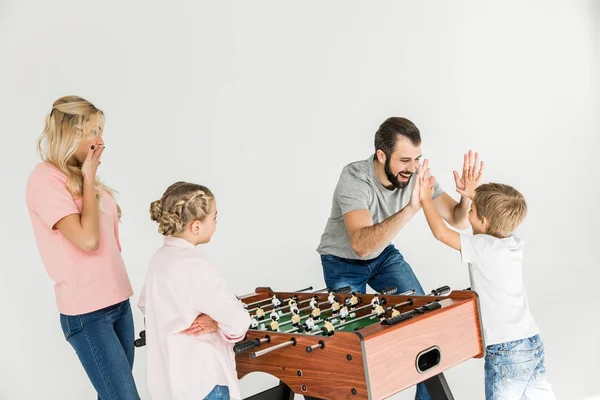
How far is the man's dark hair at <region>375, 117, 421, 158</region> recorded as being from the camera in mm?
3717

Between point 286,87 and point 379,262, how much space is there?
2.29 metres

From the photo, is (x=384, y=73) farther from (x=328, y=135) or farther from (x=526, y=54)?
(x=526, y=54)

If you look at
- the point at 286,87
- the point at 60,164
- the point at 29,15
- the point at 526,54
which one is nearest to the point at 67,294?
the point at 60,164

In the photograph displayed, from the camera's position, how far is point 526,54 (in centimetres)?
718

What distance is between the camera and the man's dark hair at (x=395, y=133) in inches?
146

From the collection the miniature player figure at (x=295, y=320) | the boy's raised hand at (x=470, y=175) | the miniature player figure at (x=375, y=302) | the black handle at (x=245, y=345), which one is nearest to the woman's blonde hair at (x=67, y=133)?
the black handle at (x=245, y=345)

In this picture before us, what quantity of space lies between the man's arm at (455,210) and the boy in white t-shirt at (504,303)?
775mm

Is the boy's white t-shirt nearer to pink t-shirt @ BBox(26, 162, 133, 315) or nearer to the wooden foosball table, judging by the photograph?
the wooden foosball table

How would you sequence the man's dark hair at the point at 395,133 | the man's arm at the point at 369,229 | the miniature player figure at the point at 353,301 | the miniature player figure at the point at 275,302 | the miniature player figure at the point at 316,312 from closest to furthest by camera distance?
the miniature player figure at the point at 316,312 → the miniature player figure at the point at 353,301 → the miniature player figure at the point at 275,302 → the man's arm at the point at 369,229 → the man's dark hair at the point at 395,133

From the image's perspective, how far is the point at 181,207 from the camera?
2.62 m

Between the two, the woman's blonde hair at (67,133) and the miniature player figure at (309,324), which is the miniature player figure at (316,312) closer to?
the miniature player figure at (309,324)

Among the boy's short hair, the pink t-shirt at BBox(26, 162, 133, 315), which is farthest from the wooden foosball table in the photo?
the pink t-shirt at BBox(26, 162, 133, 315)

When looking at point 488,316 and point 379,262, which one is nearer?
point 488,316

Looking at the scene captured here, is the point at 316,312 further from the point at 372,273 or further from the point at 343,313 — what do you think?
the point at 372,273
